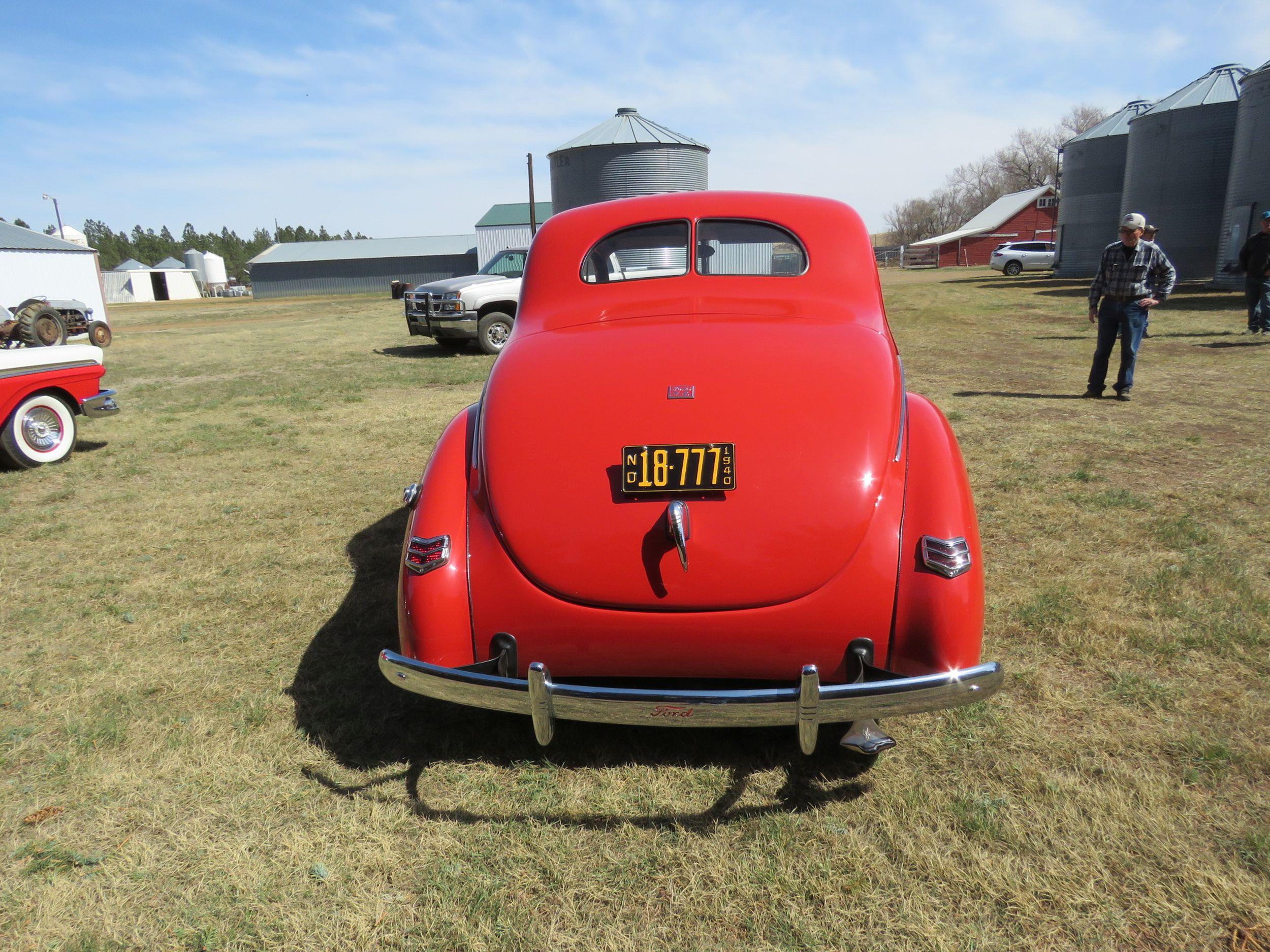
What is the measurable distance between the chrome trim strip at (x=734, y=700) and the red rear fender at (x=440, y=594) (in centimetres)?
Result: 28

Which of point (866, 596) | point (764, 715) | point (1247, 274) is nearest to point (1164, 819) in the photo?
point (866, 596)

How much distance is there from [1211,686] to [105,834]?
12.2 ft

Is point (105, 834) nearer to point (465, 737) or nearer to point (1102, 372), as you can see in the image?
point (465, 737)

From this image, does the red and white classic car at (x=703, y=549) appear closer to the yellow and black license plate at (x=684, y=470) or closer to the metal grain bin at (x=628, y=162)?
the yellow and black license plate at (x=684, y=470)

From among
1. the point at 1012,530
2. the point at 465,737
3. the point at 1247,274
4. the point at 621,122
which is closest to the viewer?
the point at 465,737

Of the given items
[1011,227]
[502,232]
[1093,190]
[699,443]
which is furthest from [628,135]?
[1011,227]

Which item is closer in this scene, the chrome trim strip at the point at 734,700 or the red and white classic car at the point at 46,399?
the chrome trim strip at the point at 734,700

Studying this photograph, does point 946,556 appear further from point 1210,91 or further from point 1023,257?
point 1023,257

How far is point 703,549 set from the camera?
7.61 feet

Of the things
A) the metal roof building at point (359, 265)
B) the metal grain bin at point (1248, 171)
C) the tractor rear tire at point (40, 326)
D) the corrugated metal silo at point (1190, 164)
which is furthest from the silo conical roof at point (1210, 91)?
the metal roof building at point (359, 265)

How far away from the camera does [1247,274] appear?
12.2 m

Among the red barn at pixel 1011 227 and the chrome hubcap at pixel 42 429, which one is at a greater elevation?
the red barn at pixel 1011 227

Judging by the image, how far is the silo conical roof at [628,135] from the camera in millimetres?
22625

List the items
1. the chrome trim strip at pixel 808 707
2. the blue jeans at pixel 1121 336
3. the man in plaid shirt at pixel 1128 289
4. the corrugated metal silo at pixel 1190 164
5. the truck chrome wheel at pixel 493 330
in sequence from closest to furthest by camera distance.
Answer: the chrome trim strip at pixel 808 707
the man in plaid shirt at pixel 1128 289
the blue jeans at pixel 1121 336
the truck chrome wheel at pixel 493 330
the corrugated metal silo at pixel 1190 164
